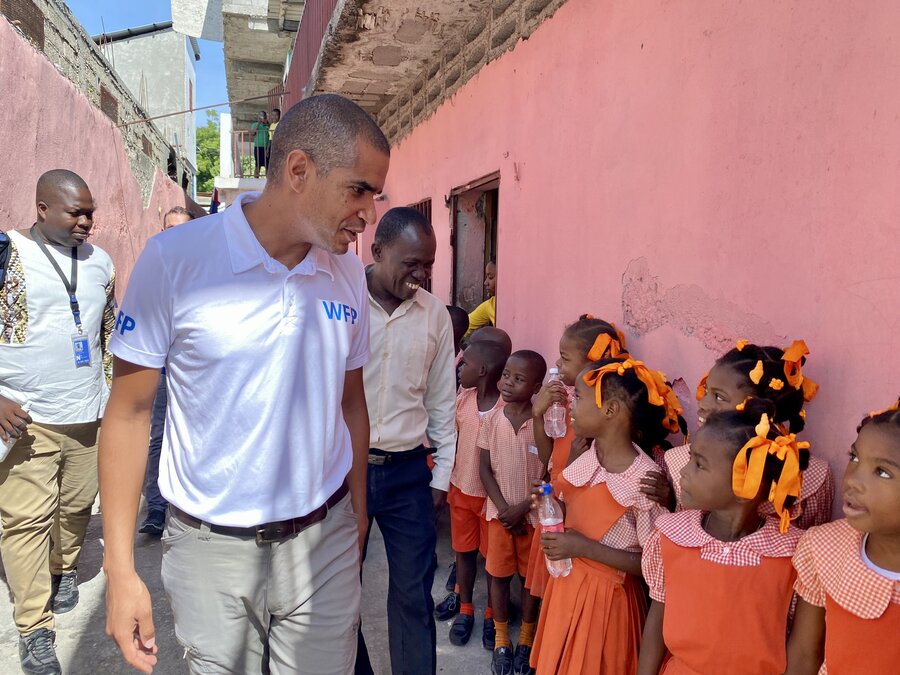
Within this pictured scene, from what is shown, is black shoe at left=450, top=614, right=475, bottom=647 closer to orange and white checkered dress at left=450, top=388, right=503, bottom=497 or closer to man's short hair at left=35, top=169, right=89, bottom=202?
orange and white checkered dress at left=450, top=388, right=503, bottom=497

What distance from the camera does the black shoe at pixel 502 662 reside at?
2848mm

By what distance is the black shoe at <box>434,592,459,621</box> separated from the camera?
131 inches

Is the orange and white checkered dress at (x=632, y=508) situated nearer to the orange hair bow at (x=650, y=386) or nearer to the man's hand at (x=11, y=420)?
the orange hair bow at (x=650, y=386)

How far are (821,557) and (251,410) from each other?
4.83ft

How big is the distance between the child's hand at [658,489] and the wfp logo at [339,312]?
3.98 feet

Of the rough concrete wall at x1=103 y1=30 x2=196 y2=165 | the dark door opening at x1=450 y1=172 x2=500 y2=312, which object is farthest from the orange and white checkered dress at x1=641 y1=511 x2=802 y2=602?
the rough concrete wall at x1=103 y1=30 x2=196 y2=165

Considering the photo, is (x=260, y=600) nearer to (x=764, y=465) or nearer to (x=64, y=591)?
(x=764, y=465)

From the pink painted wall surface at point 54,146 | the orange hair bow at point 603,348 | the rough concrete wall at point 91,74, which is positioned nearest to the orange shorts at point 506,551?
the orange hair bow at point 603,348

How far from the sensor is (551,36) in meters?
3.55

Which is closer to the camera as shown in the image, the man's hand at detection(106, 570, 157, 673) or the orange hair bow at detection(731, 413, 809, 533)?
the man's hand at detection(106, 570, 157, 673)

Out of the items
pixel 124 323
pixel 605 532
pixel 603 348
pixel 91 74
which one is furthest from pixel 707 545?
pixel 91 74

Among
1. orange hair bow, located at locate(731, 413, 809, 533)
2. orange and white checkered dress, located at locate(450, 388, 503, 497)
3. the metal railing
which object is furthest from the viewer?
the metal railing

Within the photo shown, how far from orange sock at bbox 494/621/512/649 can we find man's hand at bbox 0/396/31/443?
7.74 ft

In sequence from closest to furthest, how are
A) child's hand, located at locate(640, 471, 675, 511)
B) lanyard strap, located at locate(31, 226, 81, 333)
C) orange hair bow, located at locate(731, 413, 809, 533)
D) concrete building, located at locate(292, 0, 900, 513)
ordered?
orange hair bow, located at locate(731, 413, 809, 533)
concrete building, located at locate(292, 0, 900, 513)
child's hand, located at locate(640, 471, 675, 511)
lanyard strap, located at locate(31, 226, 81, 333)
